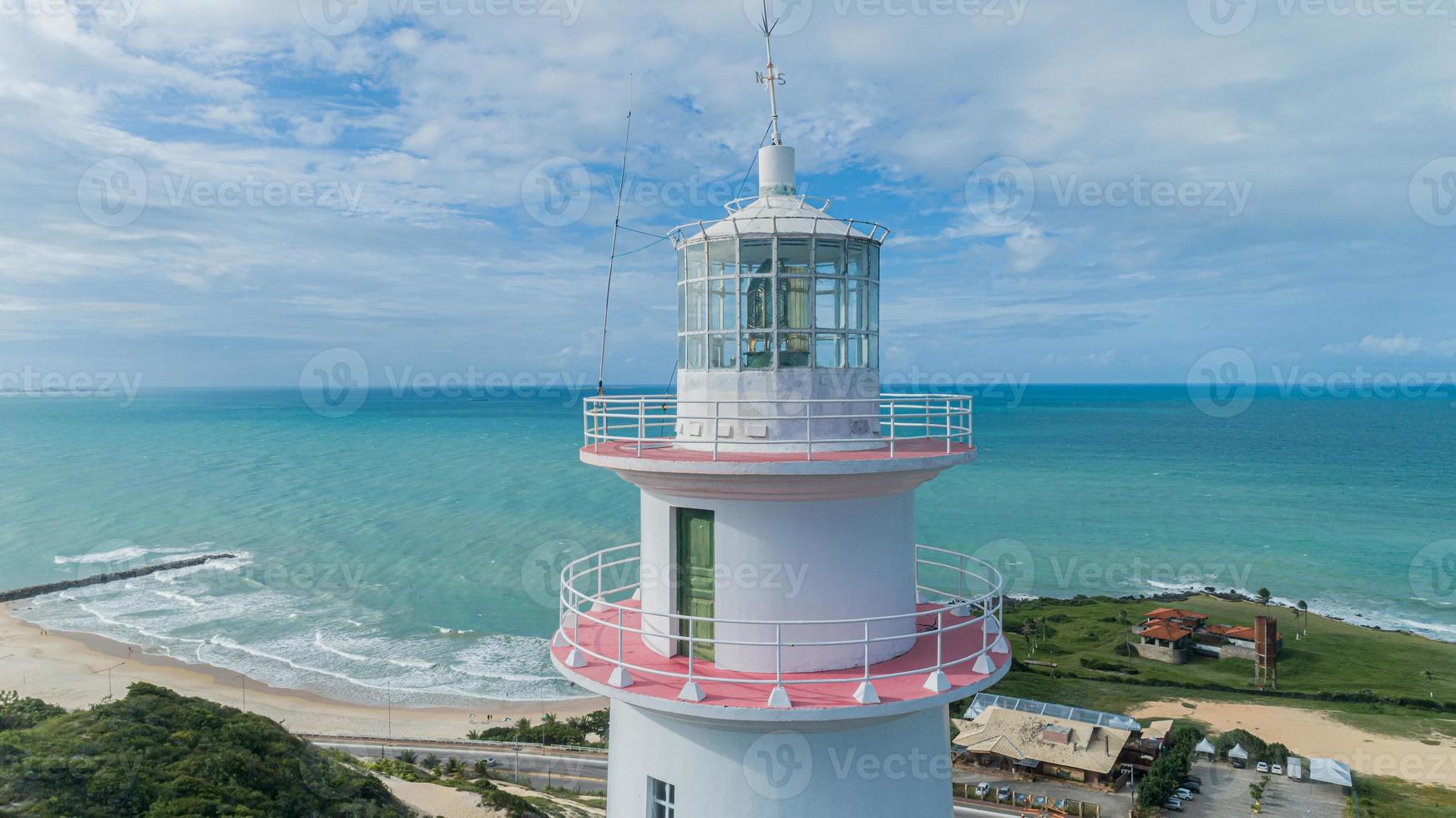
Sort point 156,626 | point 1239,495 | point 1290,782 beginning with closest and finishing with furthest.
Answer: point 1290,782 → point 156,626 → point 1239,495

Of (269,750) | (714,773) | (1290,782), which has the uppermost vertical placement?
(714,773)

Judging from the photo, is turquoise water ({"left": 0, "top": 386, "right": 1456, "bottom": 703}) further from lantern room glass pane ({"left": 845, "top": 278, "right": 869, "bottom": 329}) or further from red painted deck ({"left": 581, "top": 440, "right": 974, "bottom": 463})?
lantern room glass pane ({"left": 845, "top": 278, "right": 869, "bottom": 329})

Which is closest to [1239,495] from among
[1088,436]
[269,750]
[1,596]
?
[1088,436]

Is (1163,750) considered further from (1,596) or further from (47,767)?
(1,596)

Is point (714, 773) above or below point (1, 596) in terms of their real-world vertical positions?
above

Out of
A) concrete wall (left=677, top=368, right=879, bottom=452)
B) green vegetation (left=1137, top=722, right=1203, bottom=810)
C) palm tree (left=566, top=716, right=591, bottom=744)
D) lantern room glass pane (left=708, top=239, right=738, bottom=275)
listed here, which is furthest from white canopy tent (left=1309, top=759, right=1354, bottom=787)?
lantern room glass pane (left=708, top=239, right=738, bottom=275)

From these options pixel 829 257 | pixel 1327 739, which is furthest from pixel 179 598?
pixel 1327 739
